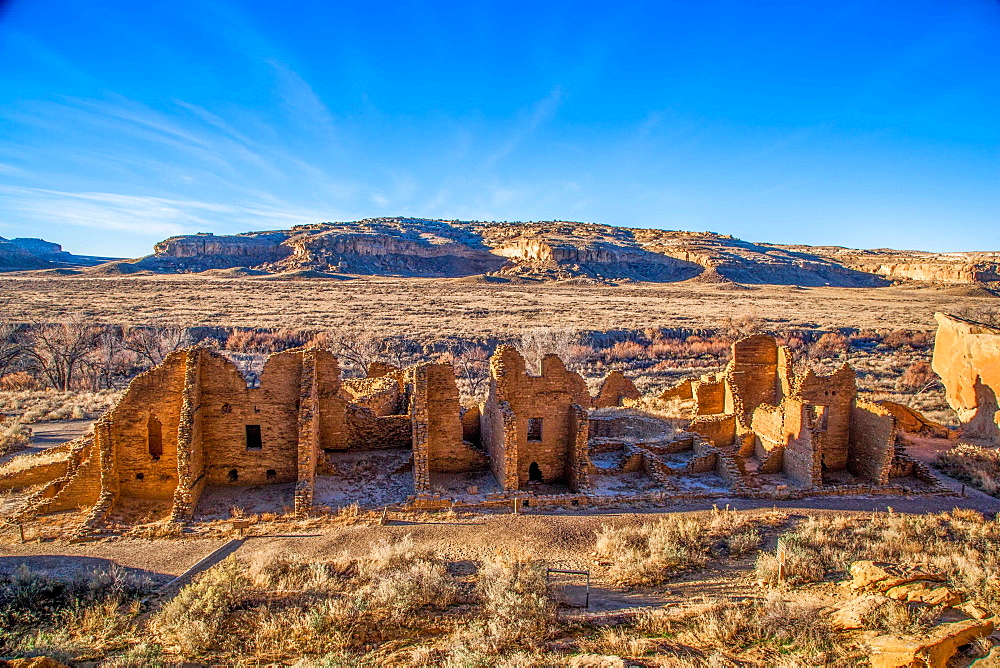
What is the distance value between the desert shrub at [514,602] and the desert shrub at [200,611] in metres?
3.38

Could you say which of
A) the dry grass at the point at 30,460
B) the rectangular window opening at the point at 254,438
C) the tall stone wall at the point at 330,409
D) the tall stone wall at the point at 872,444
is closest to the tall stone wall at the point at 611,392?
the tall stone wall at the point at 872,444

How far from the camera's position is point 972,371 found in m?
17.3

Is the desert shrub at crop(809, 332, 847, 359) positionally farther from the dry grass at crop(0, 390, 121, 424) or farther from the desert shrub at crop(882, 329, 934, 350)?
the dry grass at crop(0, 390, 121, 424)

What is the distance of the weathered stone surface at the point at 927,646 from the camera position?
19.3 feet

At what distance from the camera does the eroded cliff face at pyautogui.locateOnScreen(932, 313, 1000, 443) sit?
53.5 feet

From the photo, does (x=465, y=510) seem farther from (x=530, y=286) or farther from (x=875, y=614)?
(x=530, y=286)

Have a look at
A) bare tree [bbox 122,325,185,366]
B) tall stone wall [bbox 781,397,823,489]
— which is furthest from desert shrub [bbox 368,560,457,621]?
bare tree [bbox 122,325,185,366]

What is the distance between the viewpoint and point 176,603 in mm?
7105

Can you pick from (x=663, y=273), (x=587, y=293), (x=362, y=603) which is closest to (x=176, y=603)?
(x=362, y=603)

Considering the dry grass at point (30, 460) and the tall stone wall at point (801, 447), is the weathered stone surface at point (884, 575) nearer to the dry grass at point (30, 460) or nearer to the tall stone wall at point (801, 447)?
the tall stone wall at point (801, 447)

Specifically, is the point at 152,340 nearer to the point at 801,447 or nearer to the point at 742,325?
the point at 801,447

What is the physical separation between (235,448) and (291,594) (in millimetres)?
5248

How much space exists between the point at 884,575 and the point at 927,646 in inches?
80.4

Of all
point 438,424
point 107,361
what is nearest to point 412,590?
point 438,424
